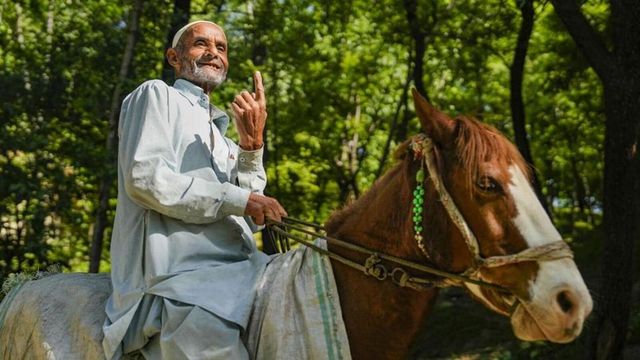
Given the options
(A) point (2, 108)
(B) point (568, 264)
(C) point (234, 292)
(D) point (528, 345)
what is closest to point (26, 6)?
(A) point (2, 108)

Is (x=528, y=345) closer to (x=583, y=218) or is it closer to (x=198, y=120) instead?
(x=198, y=120)

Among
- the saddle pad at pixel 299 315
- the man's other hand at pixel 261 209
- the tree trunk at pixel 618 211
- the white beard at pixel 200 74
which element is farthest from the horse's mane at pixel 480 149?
the tree trunk at pixel 618 211

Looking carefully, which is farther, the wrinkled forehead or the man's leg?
the wrinkled forehead

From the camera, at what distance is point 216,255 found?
10.6ft

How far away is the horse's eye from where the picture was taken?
2611 millimetres

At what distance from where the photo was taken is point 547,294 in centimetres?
246

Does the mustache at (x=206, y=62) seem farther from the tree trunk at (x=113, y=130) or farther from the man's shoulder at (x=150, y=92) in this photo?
the tree trunk at (x=113, y=130)

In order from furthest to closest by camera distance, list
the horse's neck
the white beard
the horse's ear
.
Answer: the white beard → the horse's neck → the horse's ear

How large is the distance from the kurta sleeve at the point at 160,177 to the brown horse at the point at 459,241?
0.50 meters

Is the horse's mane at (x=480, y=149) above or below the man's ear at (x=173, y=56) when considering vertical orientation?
below

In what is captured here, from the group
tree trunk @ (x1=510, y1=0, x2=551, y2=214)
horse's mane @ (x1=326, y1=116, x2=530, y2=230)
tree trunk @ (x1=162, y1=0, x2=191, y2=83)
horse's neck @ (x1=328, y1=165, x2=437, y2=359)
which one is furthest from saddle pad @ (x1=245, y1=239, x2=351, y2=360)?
tree trunk @ (x1=510, y1=0, x2=551, y2=214)

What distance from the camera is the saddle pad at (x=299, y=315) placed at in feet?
9.38

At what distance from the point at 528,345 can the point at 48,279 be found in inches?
285

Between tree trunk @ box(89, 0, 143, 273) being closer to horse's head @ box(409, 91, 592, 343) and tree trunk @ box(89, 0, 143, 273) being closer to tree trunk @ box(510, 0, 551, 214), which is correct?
tree trunk @ box(510, 0, 551, 214)
